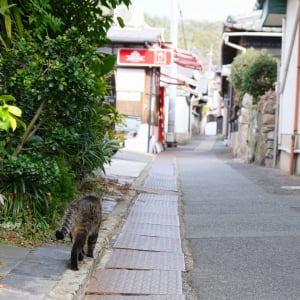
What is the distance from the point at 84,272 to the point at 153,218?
11.5 feet

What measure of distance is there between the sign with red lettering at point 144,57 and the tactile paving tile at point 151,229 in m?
14.3

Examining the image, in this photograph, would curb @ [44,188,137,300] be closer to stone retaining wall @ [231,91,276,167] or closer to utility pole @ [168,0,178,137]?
stone retaining wall @ [231,91,276,167]

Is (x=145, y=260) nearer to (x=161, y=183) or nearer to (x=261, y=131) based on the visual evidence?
(x=161, y=183)

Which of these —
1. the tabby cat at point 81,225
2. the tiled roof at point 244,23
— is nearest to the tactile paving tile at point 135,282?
the tabby cat at point 81,225

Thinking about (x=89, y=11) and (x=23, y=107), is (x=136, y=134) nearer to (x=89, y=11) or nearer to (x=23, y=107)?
(x=89, y=11)

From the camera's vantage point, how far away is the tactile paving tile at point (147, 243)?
6473mm

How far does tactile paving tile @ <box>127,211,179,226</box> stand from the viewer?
8.07 metres

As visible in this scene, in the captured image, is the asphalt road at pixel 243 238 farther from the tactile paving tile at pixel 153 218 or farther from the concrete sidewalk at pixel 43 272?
the concrete sidewalk at pixel 43 272

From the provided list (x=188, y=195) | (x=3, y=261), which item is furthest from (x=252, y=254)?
(x=188, y=195)

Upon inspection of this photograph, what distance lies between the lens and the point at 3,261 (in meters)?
4.99

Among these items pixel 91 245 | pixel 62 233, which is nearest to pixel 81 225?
pixel 62 233

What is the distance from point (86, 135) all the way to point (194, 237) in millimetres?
2102

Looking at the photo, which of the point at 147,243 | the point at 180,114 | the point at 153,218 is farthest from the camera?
the point at 180,114

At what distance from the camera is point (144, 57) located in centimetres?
2155
